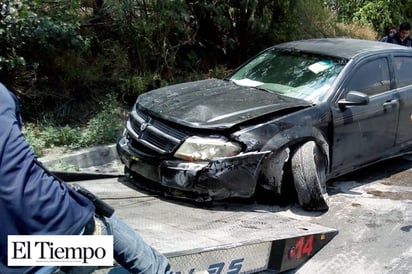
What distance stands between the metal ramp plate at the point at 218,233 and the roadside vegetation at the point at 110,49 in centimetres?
224

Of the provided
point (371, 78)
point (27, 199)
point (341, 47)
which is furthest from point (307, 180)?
point (27, 199)

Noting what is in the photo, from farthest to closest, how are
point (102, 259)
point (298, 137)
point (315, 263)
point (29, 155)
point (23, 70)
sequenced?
point (23, 70) → point (298, 137) → point (315, 263) → point (102, 259) → point (29, 155)

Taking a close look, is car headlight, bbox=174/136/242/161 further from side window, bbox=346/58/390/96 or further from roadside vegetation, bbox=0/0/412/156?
roadside vegetation, bbox=0/0/412/156

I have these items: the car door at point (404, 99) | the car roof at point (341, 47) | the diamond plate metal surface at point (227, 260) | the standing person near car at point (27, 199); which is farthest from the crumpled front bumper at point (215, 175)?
the car door at point (404, 99)

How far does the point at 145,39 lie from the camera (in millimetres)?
7992

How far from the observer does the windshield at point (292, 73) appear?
524 cm

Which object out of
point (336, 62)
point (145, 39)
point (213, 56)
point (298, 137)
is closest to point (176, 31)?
point (145, 39)

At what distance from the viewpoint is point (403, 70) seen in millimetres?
6102

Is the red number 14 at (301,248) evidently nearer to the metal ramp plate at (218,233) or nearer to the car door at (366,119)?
the metal ramp plate at (218,233)

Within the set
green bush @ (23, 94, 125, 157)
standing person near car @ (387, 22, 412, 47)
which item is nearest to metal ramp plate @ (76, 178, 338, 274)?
green bush @ (23, 94, 125, 157)

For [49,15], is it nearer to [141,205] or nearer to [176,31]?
[176,31]

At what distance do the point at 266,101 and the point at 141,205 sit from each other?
5.06 ft

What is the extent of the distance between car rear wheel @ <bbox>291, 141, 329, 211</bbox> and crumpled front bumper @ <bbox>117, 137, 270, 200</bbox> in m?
0.40

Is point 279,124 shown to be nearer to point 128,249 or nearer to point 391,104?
point 391,104
